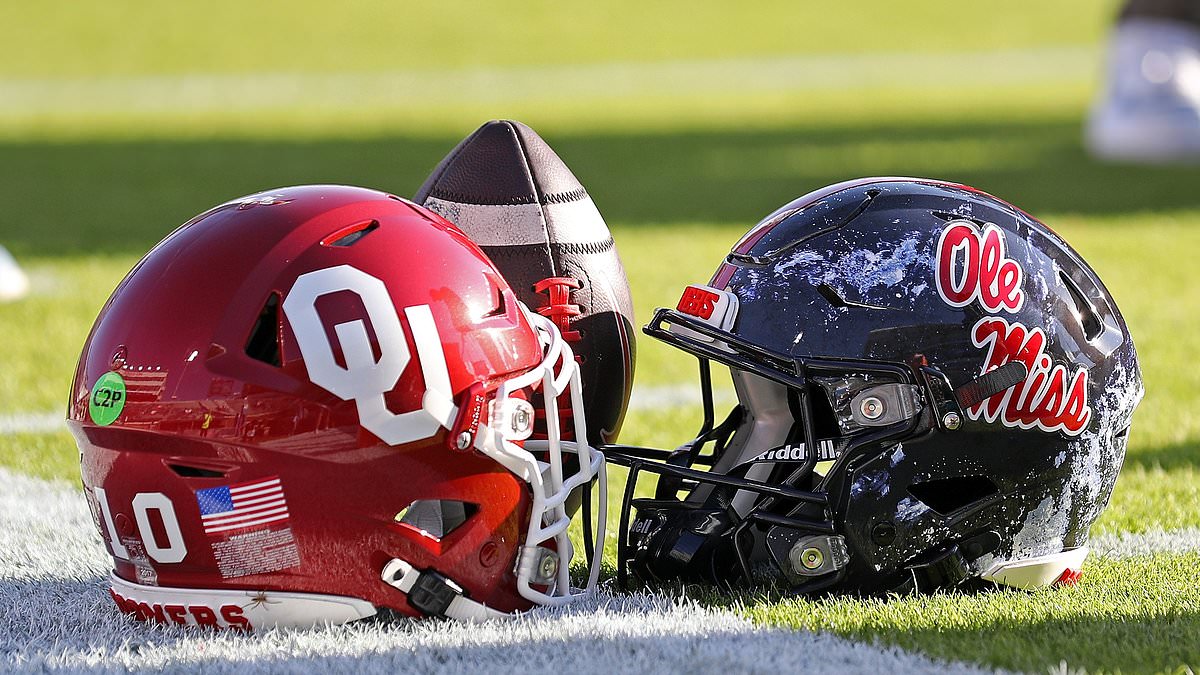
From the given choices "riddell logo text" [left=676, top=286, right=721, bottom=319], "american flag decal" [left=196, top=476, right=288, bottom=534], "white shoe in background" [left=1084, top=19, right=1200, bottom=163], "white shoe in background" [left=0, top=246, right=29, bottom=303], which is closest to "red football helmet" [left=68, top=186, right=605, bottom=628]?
"american flag decal" [left=196, top=476, right=288, bottom=534]

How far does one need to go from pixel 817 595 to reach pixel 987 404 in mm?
468

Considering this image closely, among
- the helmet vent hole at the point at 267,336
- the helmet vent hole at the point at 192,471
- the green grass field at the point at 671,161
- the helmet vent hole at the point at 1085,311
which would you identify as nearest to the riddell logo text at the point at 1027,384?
the helmet vent hole at the point at 1085,311

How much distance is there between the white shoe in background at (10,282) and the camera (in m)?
6.29

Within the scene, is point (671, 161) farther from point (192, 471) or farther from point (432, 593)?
point (192, 471)

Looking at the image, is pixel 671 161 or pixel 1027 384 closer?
pixel 1027 384

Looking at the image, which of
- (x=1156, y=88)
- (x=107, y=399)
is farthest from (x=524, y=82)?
(x=107, y=399)

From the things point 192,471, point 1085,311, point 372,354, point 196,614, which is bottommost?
point 196,614

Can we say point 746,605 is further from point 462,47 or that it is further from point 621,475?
point 462,47

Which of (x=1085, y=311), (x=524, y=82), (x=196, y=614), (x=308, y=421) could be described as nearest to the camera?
(x=308, y=421)

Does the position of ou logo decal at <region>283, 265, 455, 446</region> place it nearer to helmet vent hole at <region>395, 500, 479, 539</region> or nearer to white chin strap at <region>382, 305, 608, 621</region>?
white chin strap at <region>382, 305, 608, 621</region>

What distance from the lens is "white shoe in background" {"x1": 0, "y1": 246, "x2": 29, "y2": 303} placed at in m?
6.29

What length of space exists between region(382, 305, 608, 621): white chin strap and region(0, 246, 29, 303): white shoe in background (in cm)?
414

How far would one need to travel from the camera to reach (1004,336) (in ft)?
8.81

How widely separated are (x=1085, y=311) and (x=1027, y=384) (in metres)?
0.23
